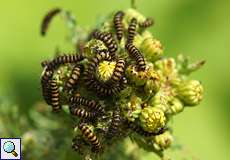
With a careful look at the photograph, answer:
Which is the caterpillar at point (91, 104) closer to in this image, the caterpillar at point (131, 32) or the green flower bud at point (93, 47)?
the green flower bud at point (93, 47)

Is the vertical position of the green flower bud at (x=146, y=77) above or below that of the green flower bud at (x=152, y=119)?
above

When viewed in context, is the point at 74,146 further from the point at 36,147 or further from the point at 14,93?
the point at 14,93

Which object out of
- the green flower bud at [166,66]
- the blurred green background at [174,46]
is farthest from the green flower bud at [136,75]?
the blurred green background at [174,46]

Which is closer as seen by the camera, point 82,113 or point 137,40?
point 82,113

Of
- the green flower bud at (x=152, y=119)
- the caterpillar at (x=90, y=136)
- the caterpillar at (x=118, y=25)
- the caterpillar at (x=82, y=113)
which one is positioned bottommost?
the caterpillar at (x=90, y=136)

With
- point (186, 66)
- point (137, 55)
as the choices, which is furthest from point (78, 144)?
point (186, 66)

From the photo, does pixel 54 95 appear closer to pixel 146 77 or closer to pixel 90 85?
pixel 90 85

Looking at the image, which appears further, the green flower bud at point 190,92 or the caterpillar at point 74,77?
the green flower bud at point 190,92

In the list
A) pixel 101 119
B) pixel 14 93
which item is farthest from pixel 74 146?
pixel 14 93
